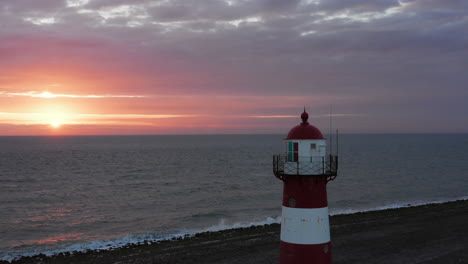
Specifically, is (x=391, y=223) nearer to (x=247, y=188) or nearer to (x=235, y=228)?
(x=235, y=228)

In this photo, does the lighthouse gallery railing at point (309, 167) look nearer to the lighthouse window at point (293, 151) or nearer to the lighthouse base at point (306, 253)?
the lighthouse window at point (293, 151)

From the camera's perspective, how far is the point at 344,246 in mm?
27203

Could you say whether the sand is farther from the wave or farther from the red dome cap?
the red dome cap

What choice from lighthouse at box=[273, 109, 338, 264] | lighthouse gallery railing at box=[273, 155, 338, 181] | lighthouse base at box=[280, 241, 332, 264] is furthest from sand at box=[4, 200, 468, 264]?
lighthouse gallery railing at box=[273, 155, 338, 181]

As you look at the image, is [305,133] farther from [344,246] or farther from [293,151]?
[344,246]

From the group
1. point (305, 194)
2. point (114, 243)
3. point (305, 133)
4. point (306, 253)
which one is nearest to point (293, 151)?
point (305, 133)

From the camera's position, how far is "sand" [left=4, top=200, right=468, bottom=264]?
2464 cm

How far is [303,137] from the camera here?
11.9m

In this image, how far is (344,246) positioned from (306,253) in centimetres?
1666

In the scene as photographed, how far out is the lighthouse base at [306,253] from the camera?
11.9 m

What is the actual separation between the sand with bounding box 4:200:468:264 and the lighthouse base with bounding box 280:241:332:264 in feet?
41.4

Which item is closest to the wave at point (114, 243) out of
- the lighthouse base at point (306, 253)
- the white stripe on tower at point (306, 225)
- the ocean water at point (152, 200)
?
the ocean water at point (152, 200)

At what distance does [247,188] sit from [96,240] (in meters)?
30.4

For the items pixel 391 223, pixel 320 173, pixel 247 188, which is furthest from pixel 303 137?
pixel 247 188
